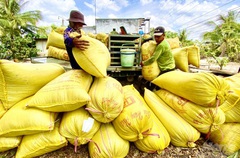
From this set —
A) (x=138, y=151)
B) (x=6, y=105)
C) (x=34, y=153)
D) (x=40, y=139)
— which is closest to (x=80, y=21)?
(x=6, y=105)

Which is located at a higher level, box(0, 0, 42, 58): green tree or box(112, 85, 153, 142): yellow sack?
box(0, 0, 42, 58): green tree

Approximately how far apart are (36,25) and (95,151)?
14.3 metres

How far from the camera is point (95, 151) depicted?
4.68ft

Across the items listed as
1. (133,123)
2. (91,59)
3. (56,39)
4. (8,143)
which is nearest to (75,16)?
(91,59)

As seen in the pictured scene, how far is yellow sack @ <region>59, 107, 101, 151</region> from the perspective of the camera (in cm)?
138

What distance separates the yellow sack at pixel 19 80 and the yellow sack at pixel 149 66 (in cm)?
142

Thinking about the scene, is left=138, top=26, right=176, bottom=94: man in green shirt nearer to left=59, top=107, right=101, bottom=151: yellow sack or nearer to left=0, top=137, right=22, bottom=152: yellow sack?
left=59, top=107, right=101, bottom=151: yellow sack

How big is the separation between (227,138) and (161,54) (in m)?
1.39

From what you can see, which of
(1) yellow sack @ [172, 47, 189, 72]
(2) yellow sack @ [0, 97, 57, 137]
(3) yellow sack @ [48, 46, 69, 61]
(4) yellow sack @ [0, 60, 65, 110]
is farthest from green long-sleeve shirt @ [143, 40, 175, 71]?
(3) yellow sack @ [48, 46, 69, 61]

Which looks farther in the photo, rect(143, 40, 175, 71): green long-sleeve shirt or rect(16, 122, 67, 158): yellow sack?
rect(143, 40, 175, 71): green long-sleeve shirt

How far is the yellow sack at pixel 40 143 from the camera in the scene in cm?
140

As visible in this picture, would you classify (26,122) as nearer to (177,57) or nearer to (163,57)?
(163,57)

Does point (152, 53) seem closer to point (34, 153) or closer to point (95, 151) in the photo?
point (95, 151)

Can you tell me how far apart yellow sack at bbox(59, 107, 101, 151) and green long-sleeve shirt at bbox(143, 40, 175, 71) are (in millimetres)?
1394
